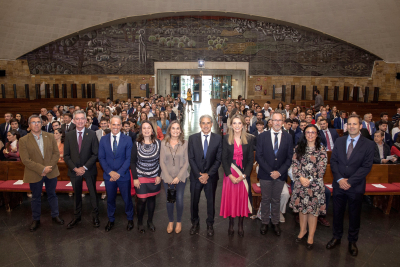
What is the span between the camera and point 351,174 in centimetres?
357

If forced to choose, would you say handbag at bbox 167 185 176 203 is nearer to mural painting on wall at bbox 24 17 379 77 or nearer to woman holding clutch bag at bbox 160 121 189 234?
woman holding clutch bag at bbox 160 121 189 234

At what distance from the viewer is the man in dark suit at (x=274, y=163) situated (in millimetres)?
3902

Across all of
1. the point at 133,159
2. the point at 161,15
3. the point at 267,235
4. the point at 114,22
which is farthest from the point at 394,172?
the point at 114,22

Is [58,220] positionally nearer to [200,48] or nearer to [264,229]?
[264,229]

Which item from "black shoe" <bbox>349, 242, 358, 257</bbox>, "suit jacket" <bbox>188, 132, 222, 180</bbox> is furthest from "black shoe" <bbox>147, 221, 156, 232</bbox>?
"black shoe" <bbox>349, 242, 358, 257</bbox>

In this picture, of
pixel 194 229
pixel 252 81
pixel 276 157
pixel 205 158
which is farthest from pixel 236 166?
pixel 252 81

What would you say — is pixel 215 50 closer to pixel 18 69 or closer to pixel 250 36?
pixel 250 36

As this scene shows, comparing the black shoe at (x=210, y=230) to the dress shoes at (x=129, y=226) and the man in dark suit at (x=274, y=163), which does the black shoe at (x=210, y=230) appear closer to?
the man in dark suit at (x=274, y=163)

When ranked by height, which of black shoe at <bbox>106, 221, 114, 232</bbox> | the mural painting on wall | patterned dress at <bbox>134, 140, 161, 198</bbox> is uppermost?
the mural painting on wall

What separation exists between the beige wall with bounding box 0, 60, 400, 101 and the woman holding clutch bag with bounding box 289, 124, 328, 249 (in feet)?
57.9

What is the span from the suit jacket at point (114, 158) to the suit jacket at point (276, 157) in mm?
1930

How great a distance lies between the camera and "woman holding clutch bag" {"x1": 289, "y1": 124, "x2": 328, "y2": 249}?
3.65 meters

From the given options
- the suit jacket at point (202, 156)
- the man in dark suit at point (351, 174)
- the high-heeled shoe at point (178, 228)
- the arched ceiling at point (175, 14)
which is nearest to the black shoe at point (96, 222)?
the high-heeled shoe at point (178, 228)

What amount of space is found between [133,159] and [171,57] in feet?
58.7
